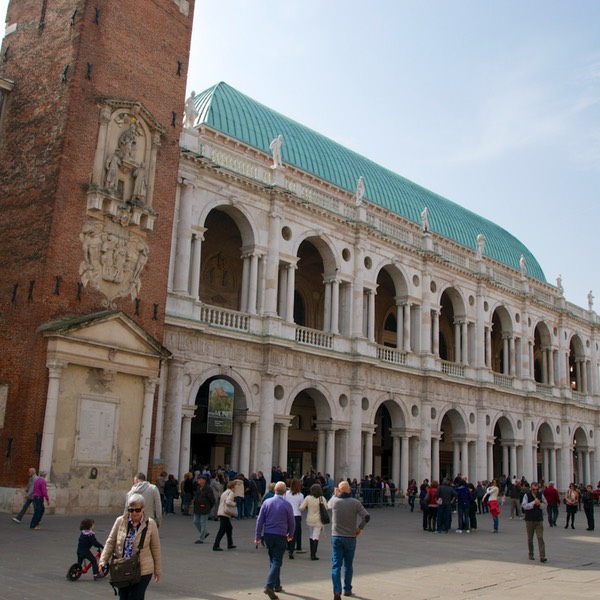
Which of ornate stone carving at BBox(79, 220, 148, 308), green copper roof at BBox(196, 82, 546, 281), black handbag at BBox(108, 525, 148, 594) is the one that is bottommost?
black handbag at BBox(108, 525, 148, 594)

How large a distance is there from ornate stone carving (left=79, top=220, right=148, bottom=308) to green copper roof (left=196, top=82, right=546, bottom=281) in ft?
36.9

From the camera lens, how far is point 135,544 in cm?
679

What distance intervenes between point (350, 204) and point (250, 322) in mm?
8499

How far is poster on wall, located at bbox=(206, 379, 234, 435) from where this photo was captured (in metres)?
25.8

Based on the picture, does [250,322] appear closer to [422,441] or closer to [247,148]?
[247,148]

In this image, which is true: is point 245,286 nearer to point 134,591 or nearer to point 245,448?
point 245,448

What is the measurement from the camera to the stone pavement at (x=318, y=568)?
1029 cm

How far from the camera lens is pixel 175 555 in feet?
44.4

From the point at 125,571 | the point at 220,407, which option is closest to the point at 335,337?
the point at 220,407

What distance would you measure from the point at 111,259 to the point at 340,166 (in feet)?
67.4

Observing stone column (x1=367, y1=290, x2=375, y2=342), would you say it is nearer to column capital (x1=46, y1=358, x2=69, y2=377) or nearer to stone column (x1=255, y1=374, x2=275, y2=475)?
stone column (x1=255, y1=374, x2=275, y2=475)

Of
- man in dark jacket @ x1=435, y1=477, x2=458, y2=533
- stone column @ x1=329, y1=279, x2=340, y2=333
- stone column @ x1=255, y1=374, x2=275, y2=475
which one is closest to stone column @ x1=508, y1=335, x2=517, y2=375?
stone column @ x1=329, y1=279, x2=340, y2=333

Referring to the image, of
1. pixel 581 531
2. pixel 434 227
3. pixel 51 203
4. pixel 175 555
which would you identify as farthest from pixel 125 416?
pixel 434 227

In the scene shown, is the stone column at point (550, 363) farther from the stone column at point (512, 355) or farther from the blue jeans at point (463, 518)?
the blue jeans at point (463, 518)
